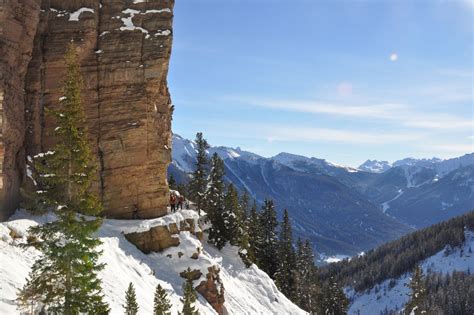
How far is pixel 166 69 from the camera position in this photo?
45.0 meters

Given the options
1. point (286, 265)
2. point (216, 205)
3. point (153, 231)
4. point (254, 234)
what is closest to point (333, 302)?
point (286, 265)

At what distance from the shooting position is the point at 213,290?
40.3 m

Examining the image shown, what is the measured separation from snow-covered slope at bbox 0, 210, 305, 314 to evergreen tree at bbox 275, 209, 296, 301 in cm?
1358

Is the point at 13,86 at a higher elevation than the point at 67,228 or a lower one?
higher

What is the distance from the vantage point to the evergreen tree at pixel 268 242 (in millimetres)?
69062

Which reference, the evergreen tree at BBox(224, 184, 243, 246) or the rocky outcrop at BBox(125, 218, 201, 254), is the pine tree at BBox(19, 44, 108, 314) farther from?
the evergreen tree at BBox(224, 184, 243, 246)

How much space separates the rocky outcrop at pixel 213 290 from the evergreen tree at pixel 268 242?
27.6 metres

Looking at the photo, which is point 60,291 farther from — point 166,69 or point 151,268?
point 166,69

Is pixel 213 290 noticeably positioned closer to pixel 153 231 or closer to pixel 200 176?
pixel 153 231

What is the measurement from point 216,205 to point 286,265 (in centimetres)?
1871

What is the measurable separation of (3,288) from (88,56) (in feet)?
87.0

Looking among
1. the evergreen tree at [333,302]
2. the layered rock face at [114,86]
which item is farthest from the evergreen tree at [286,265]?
the layered rock face at [114,86]

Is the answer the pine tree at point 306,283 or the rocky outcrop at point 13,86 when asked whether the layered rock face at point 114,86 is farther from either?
the pine tree at point 306,283

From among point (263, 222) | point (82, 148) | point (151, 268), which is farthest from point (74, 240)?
point (263, 222)
